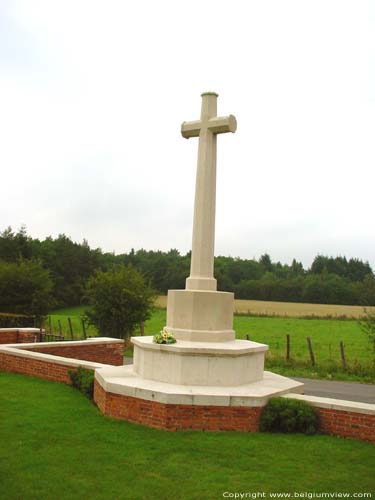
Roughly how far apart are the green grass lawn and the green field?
34.0ft

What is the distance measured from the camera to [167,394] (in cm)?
713

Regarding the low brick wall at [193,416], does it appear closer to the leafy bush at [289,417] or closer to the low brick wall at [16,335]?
the leafy bush at [289,417]

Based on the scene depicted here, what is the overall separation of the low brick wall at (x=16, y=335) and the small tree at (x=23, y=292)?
11.1m

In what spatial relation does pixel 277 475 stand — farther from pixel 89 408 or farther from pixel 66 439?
pixel 89 408

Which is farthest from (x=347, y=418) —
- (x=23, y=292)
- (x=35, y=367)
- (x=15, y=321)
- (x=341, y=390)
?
(x=23, y=292)

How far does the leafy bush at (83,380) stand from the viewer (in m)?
9.32

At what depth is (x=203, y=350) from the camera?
26.0 ft

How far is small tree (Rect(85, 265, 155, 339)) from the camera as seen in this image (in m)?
21.6

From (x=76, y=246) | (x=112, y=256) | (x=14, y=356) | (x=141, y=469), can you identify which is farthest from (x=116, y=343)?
(x=112, y=256)

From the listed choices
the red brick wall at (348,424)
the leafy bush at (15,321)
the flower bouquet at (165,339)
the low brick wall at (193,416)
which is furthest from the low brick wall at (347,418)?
the leafy bush at (15,321)

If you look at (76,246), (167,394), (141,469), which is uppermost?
(76,246)

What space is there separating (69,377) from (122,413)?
3021 millimetres

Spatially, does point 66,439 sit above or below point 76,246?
below

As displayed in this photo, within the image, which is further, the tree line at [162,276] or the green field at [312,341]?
the tree line at [162,276]
